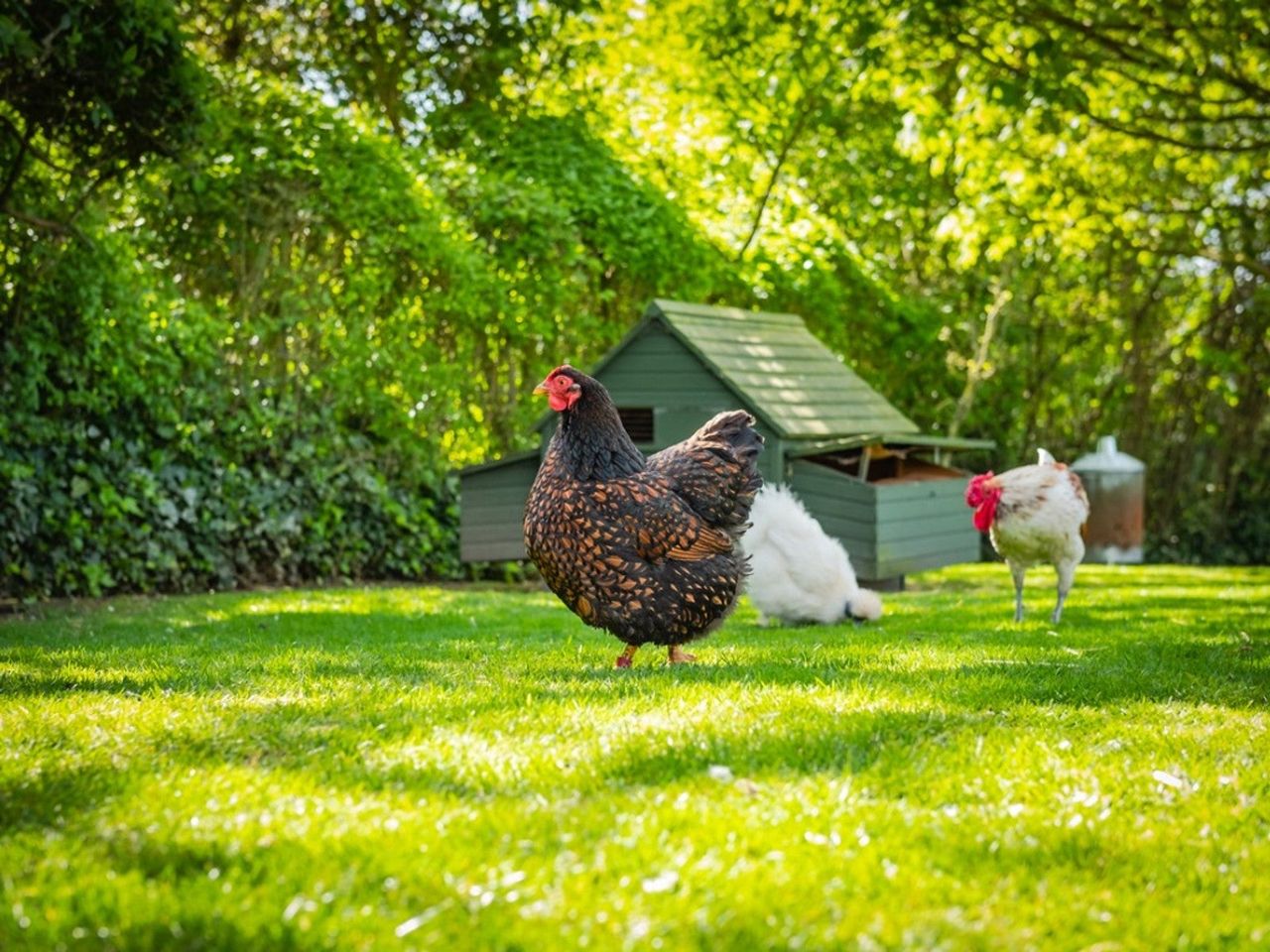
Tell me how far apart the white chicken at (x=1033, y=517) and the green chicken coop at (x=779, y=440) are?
214 cm

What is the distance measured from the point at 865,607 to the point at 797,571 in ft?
1.71

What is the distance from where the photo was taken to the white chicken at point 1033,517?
8.59 meters

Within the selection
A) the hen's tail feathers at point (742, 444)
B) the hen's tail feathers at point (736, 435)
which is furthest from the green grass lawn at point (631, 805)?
the hen's tail feathers at point (736, 435)

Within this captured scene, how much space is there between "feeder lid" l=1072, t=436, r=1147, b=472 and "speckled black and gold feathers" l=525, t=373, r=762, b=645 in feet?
37.1

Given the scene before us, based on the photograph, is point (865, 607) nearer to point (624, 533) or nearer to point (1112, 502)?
point (624, 533)

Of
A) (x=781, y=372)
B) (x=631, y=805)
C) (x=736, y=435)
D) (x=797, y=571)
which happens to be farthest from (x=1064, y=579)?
(x=631, y=805)

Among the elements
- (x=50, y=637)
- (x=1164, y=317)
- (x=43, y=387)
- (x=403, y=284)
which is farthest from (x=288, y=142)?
(x=1164, y=317)

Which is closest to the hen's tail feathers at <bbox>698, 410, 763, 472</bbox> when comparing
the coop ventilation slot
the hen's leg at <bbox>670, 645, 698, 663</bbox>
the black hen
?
the black hen

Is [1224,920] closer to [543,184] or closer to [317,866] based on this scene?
[317,866]

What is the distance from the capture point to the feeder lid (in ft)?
53.7

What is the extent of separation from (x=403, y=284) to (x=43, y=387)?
3.47m

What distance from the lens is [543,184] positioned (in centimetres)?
1343

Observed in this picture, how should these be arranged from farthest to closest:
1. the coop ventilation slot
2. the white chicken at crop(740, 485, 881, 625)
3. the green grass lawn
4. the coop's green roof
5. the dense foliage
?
the coop ventilation slot → the coop's green roof → the dense foliage → the white chicken at crop(740, 485, 881, 625) → the green grass lawn

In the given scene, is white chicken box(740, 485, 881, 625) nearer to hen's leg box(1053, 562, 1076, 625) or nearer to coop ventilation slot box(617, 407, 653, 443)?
hen's leg box(1053, 562, 1076, 625)
